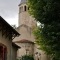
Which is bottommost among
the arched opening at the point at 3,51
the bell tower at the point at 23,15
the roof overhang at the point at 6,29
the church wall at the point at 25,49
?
the arched opening at the point at 3,51

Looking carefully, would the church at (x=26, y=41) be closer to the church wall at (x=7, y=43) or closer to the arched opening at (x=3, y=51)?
the church wall at (x=7, y=43)

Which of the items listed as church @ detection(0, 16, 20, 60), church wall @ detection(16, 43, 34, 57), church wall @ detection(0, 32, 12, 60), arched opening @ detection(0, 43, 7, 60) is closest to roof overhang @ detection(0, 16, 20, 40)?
church @ detection(0, 16, 20, 60)

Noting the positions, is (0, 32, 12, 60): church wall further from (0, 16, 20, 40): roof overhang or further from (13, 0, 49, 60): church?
(13, 0, 49, 60): church

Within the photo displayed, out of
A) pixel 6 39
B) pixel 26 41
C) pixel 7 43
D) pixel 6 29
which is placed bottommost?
pixel 7 43

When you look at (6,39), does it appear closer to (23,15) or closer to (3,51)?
(3,51)

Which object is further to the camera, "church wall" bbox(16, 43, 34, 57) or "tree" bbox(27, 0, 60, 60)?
"church wall" bbox(16, 43, 34, 57)

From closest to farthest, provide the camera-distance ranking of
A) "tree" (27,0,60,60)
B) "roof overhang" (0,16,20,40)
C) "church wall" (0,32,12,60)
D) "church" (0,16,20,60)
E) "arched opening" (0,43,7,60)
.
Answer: "tree" (27,0,60,60) < "roof overhang" (0,16,20,40) < "church" (0,16,20,60) < "church wall" (0,32,12,60) < "arched opening" (0,43,7,60)

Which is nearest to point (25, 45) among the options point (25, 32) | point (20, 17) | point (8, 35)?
point (25, 32)

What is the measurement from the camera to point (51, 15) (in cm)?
2212

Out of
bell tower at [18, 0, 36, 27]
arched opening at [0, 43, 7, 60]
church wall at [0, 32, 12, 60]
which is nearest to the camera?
church wall at [0, 32, 12, 60]

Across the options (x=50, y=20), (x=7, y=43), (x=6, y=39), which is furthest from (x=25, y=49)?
(x=50, y=20)

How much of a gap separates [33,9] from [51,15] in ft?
12.0

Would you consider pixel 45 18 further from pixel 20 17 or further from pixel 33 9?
pixel 20 17

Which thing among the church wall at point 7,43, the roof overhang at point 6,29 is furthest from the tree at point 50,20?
the church wall at point 7,43
